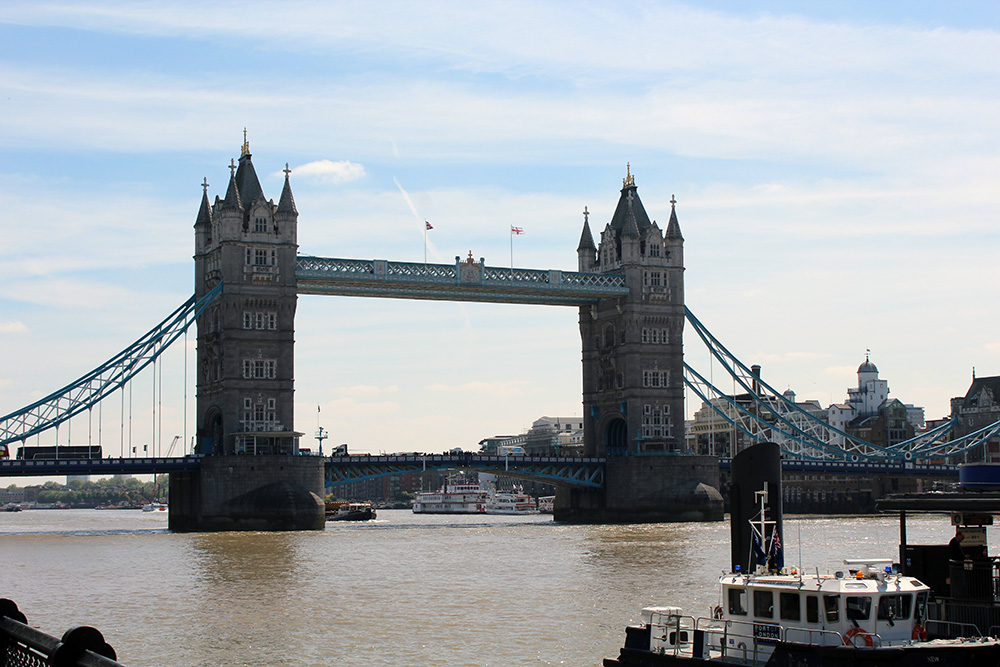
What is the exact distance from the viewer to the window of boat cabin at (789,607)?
2198 centimetres

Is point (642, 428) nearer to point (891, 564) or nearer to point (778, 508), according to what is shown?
point (778, 508)

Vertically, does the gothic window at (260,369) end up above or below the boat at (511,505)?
above

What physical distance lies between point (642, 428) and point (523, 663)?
246 ft

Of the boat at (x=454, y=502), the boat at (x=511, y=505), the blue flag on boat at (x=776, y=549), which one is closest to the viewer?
the blue flag on boat at (x=776, y=549)

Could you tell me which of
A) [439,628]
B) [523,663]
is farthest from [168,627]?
[523,663]

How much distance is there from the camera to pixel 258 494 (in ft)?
271

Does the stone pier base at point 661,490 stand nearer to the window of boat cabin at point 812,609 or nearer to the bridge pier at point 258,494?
the bridge pier at point 258,494

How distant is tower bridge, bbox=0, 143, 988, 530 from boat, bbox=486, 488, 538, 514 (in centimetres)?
4910

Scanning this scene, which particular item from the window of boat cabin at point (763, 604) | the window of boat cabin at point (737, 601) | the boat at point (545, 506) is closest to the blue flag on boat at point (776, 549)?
the window of boat cabin at point (737, 601)

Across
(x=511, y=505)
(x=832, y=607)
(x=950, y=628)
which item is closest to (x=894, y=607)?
(x=832, y=607)

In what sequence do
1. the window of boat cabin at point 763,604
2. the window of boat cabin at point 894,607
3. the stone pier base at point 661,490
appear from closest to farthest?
1. the window of boat cabin at point 894,607
2. the window of boat cabin at point 763,604
3. the stone pier base at point 661,490

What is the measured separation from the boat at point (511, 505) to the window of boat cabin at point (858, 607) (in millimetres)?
134398

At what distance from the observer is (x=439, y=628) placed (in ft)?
109

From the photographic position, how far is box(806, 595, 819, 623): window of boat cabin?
71.2 ft
